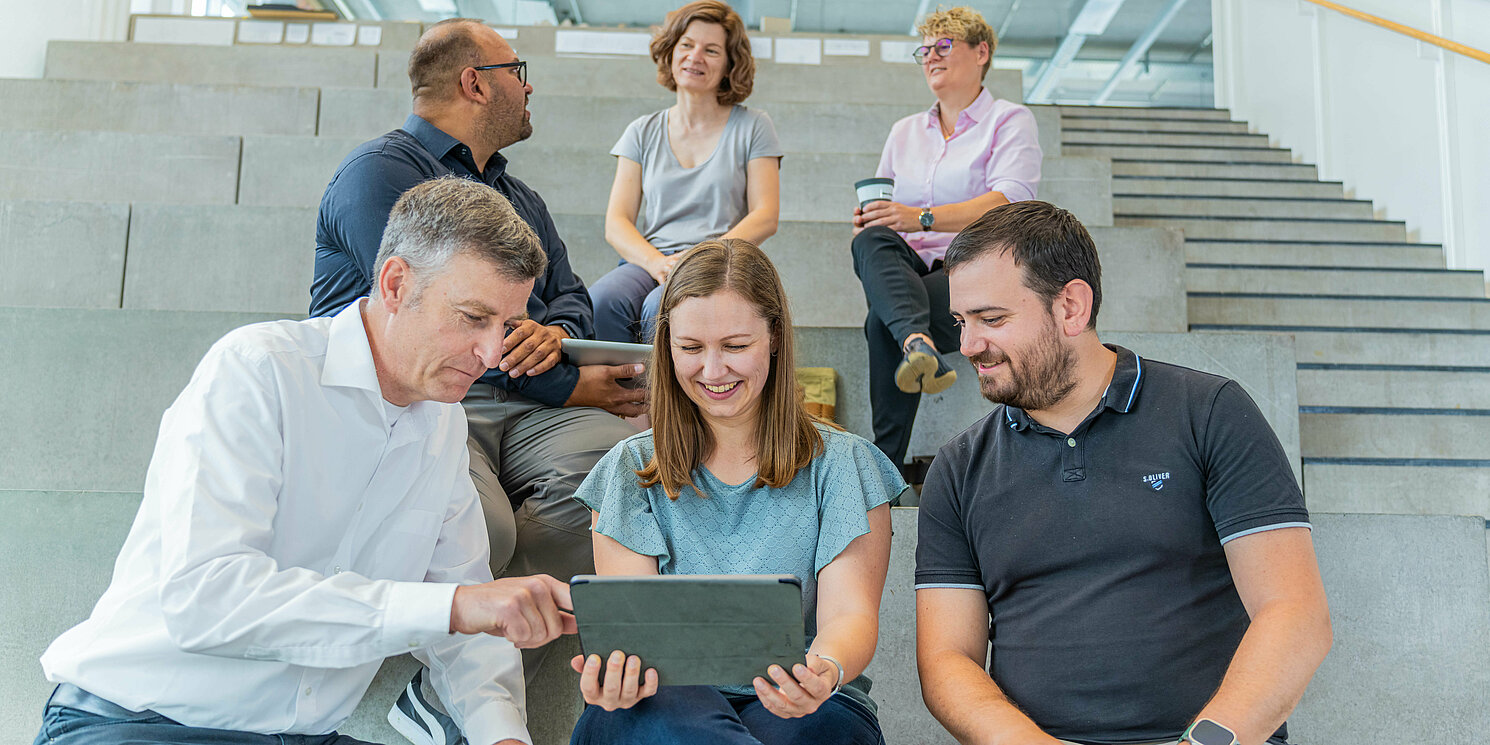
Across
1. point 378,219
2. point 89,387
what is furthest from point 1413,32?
point 89,387

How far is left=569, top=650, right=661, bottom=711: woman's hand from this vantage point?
1052 mm

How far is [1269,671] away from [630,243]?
163 centimetres

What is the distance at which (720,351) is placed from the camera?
135cm

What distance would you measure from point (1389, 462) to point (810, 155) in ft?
5.97

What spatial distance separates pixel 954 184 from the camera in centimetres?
250

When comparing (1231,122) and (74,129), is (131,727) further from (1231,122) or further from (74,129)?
(1231,122)

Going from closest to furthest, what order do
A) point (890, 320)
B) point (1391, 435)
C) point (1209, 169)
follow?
point (890, 320)
point (1391, 435)
point (1209, 169)

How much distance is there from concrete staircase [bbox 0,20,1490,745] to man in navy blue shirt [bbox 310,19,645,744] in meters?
0.25

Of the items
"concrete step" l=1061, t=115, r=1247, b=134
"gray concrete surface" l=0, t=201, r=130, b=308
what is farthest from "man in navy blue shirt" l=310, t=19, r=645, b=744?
"concrete step" l=1061, t=115, r=1247, b=134

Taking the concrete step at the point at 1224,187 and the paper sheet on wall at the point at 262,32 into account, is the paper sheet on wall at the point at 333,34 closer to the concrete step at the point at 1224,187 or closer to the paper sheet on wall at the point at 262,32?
the paper sheet on wall at the point at 262,32

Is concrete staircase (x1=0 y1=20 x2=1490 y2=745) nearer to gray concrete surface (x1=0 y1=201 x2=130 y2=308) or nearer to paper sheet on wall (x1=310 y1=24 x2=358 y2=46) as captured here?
gray concrete surface (x1=0 y1=201 x2=130 y2=308)

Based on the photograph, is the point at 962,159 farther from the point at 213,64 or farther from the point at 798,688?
the point at 213,64

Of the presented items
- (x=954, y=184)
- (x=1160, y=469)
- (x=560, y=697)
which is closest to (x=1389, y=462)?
(x=954, y=184)

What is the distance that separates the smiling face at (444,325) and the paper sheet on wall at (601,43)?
3.29 m
